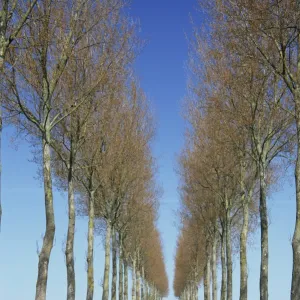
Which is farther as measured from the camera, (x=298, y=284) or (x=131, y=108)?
(x=131, y=108)

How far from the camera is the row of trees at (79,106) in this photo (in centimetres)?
1403

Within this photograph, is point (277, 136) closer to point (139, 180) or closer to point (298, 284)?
point (298, 284)

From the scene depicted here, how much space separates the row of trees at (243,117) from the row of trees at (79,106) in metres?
3.08

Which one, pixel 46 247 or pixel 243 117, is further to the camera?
pixel 243 117

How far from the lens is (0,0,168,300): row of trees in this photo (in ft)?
46.0

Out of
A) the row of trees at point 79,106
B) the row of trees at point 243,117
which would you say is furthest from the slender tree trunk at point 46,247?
the row of trees at point 243,117

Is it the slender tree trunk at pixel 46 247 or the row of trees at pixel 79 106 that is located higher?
the row of trees at pixel 79 106

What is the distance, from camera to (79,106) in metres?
16.5

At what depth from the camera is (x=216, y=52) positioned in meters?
17.1

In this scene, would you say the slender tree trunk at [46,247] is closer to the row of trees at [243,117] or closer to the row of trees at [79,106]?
the row of trees at [79,106]

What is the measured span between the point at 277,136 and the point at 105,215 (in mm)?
10414

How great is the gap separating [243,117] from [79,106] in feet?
17.8

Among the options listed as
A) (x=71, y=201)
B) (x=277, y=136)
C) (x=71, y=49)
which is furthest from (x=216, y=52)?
(x=71, y=201)

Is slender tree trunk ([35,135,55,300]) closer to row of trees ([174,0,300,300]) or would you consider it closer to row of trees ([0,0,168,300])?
row of trees ([0,0,168,300])
